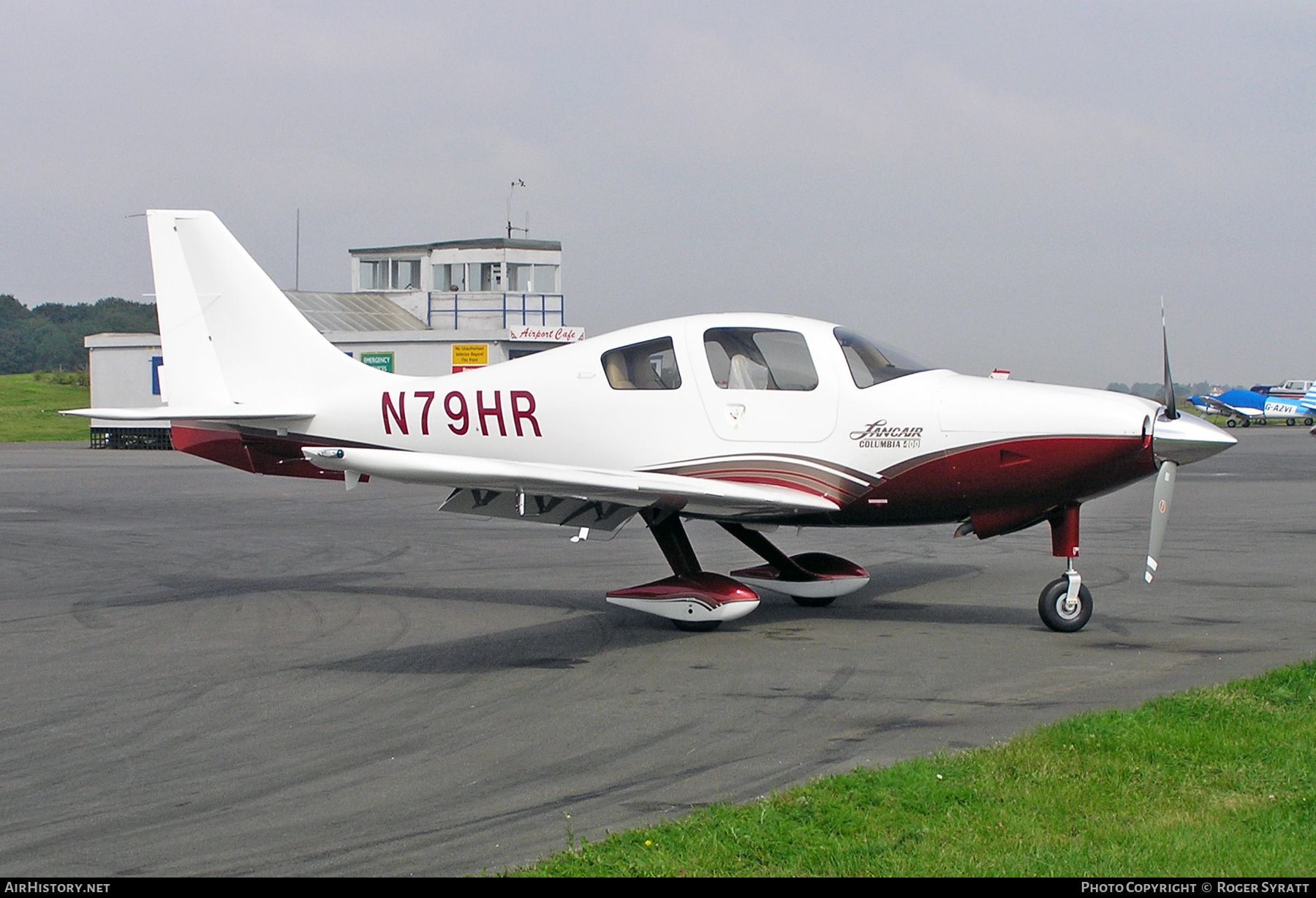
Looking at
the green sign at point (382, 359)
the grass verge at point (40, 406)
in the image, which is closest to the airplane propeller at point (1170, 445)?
the green sign at point (382, 359)

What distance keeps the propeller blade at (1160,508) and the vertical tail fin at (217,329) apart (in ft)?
22.5

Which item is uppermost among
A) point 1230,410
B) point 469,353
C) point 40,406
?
point 469,353

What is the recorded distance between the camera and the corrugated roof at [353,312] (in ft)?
154

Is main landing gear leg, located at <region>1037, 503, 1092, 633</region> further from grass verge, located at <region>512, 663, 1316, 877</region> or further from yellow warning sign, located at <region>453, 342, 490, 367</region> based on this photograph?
yellow warning sign, located at <region>453, 342, 490, 367</region>

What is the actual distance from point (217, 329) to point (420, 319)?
3976 cm

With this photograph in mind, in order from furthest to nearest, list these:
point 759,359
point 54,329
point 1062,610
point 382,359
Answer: point 54,329 < point 382,359 < point 759,359 < point 1062,610

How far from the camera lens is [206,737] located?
6820 millimetres

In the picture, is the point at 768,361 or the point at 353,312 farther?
the point at 353,312

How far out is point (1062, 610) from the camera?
9766 millimetres

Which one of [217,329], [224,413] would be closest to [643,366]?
[224,413]

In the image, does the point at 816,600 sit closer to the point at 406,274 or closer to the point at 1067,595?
the point at 1067,595

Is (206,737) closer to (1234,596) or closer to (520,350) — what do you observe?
(1234,596)

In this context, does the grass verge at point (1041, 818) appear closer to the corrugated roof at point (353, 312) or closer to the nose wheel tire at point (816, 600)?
the nose wheel tire at point (816, 600)

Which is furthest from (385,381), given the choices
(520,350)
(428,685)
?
(520,350)
